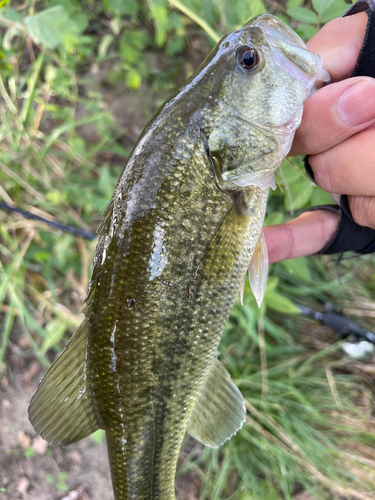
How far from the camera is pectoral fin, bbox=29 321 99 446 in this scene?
3.99ft

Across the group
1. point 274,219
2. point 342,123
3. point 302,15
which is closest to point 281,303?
point 274,219

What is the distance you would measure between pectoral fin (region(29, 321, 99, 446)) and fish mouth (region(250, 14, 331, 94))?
1149mm

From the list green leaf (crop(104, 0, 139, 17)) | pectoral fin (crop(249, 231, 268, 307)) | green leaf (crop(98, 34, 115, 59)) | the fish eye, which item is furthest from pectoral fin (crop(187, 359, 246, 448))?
green leaf (crop(98, 34, 115, 59))

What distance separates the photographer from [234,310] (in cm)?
234

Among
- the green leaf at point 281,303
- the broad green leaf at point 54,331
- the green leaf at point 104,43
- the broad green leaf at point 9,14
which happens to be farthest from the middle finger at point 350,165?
the green leaf at point 104,43

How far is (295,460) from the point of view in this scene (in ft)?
7.48

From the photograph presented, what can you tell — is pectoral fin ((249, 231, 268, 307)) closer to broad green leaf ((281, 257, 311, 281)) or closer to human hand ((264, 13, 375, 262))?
human hand ((264, 13, 375, 262))

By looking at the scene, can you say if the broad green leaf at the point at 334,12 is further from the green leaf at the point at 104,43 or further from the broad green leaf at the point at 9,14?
the green leaf at the point at 104,43

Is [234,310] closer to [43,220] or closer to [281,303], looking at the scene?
[281,303]

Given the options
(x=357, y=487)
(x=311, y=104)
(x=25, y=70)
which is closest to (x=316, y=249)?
(x=311, y=104)

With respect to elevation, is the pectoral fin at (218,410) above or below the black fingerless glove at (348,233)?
below

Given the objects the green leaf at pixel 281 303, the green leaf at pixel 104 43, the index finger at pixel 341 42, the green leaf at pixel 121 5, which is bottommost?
the green leaf at pixel 281 303

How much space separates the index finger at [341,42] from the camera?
1.15 m

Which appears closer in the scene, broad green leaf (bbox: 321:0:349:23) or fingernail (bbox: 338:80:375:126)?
fingernail (bbox: 338:80:375:126)
